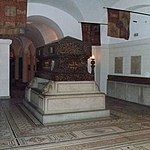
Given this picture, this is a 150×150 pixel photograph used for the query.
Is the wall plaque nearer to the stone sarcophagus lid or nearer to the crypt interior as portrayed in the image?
the crypt interior

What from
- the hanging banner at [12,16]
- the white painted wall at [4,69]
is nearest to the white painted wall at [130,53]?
the hanging banner at [12,16]

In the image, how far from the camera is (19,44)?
67.6 ft

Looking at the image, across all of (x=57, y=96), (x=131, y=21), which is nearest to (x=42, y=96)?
(x=57, y=96)

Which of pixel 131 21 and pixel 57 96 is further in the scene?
pixel 131 21

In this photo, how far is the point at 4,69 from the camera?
1084 centimetres

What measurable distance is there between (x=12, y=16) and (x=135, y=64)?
5328 millimetres

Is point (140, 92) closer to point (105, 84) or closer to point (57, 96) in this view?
point (105, 84)

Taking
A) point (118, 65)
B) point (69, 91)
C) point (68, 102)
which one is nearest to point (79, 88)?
point (69, 91)

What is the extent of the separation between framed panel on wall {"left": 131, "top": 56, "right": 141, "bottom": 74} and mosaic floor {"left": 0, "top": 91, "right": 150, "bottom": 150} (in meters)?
2.89

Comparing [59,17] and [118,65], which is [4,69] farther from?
[118,65]

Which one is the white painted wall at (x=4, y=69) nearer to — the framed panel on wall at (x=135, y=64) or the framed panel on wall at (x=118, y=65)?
the framed panel on wall at (x=118, y=65)

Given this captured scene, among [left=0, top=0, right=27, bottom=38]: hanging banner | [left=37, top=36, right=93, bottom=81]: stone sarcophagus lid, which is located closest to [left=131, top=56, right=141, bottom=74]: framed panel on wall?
[left=37, top=36, right=93, bottom=81]: stone sarcophagus lid

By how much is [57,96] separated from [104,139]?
84.1 inches

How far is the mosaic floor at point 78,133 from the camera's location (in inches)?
181
